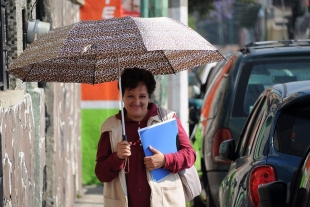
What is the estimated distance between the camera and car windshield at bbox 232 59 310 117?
8.01 meters

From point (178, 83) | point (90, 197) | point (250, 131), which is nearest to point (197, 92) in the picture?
point (90, 197)

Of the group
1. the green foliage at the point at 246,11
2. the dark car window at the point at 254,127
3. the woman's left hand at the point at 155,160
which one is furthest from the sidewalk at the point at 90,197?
the green foliage at the point at 246,11

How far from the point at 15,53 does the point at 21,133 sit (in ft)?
2.27

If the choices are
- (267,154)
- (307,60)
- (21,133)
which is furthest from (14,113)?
(307,60)

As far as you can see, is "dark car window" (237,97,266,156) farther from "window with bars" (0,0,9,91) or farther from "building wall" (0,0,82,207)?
"window with bars" (0,0,9,91)

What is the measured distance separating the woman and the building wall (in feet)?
2.52

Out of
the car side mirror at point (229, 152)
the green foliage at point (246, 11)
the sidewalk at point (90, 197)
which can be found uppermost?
the green foliage at point (246, 11)

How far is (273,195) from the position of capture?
Answer: 4582 mm

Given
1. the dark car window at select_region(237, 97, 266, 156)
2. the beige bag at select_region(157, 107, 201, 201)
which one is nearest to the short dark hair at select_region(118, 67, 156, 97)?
the beige bag at select_region(157, 107, 201, 201)

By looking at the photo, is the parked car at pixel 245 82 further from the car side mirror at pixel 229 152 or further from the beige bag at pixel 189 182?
the beige bag at pixel 189 182

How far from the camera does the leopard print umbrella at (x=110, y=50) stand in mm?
4965

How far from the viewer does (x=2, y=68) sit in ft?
21.6

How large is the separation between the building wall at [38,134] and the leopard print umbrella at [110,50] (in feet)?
1.67

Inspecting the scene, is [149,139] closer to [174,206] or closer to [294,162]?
[174,206]
